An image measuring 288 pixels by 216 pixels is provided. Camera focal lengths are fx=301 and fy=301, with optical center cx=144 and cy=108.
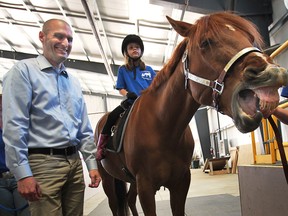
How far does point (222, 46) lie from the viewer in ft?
4.49

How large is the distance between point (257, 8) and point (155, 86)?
5.62 metres

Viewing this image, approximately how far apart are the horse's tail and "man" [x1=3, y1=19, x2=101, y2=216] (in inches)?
65.3

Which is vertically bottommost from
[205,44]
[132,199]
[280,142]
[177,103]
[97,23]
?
[132,199]

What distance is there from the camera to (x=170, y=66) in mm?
1950

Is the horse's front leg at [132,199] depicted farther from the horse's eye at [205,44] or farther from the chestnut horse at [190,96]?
the horse's eye at [205,44]

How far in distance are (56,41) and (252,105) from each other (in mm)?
1108

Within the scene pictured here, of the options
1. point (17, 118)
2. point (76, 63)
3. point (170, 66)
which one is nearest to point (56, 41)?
point (17, 118)

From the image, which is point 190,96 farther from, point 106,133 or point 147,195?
point 106,133

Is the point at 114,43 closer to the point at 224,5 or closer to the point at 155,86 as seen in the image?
the point at 224,5

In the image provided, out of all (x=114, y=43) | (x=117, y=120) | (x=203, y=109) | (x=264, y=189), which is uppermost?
(x=114, y=43)

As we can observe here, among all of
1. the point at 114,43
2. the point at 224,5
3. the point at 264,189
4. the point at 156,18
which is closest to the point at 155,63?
the point at 114,43

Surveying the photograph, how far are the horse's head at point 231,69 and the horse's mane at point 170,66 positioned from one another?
10 centimetres

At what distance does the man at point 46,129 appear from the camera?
4.83ft

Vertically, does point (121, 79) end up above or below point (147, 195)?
above
